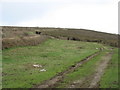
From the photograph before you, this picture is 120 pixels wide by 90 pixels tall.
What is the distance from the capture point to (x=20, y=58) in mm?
44656

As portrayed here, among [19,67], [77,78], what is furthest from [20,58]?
[77,78]

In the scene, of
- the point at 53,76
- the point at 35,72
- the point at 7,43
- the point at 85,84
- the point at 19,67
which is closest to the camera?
the point at 85,84

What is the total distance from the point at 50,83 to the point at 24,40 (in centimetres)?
3927

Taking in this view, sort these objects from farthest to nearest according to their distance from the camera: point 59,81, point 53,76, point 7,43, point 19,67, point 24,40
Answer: point 24,40 < point 7,43 < point 19,67 < point 53,76 < point 59,81

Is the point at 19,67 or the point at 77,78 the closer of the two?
the point at 77,78

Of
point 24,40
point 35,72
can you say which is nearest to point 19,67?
point 35,72

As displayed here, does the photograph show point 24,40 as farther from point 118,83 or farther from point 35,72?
point 118,83

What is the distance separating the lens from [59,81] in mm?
27453

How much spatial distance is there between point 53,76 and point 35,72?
3420mm

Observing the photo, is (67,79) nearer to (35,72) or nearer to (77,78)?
(77,78)

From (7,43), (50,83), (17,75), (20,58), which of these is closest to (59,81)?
(50,83)

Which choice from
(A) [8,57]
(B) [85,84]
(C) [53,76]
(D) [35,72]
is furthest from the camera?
(A) [8,57]

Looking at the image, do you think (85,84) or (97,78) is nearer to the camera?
(85,84)

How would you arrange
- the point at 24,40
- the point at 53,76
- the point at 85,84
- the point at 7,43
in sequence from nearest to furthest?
the point at 85,84
the point at 53,76
the point at 7,43
the point at 24,40
